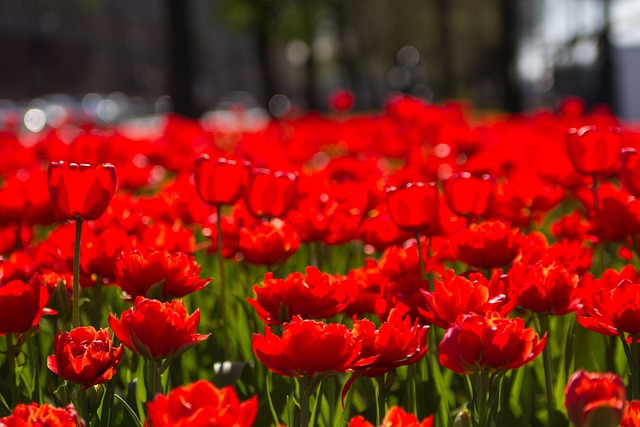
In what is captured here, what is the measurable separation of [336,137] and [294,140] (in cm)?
114

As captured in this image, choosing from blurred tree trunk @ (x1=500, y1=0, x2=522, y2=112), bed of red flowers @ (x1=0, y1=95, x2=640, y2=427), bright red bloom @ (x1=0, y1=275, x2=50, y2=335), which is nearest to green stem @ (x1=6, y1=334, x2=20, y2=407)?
bed of red flowers @ (x1=0, y1=95, x2=640, y2=427)

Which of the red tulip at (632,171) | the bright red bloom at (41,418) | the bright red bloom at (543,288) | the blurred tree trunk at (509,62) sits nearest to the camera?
the bright red bloom at (41,418)

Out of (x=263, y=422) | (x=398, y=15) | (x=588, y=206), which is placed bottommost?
(x=263, y=422)

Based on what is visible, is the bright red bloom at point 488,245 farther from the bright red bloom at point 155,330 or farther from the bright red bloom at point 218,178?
the bright red bloom at point 155,330

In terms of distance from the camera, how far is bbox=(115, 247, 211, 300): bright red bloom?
1902mm

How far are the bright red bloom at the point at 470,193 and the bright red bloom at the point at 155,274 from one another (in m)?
0.81

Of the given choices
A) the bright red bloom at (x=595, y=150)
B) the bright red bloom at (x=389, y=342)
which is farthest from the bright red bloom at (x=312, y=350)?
the bright red bloom at (x=595, y=150)

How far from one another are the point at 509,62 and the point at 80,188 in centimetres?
1837

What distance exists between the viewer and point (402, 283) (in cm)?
193

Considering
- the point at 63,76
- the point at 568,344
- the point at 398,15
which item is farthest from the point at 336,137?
the point at 63,76

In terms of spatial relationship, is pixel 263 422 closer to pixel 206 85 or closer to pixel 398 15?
pixel 398 15

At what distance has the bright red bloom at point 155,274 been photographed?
1.90m

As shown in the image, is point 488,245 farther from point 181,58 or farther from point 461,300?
point 181,58

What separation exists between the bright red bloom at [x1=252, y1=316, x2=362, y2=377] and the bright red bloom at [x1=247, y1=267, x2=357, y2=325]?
31 cm
